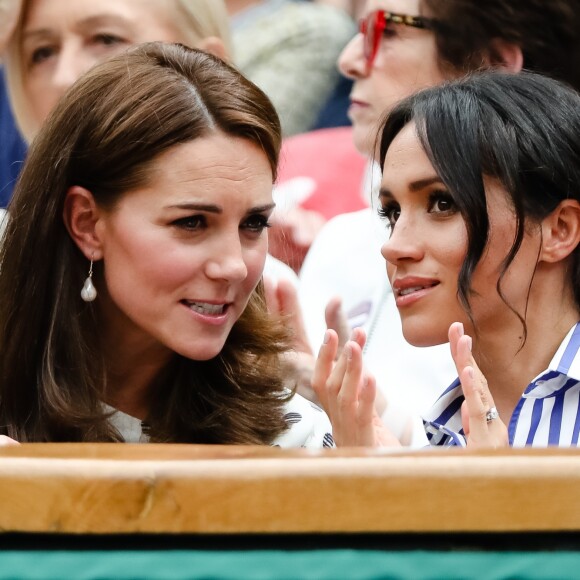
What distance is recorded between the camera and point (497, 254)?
6.13 feet

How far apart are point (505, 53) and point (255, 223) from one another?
1049 mm

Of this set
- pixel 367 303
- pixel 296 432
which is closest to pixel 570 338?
pixel 296 432

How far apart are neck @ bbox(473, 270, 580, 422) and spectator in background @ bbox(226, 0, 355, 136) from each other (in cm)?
184

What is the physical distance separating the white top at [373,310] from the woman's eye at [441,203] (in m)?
0.53

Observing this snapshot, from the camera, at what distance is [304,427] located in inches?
82.0

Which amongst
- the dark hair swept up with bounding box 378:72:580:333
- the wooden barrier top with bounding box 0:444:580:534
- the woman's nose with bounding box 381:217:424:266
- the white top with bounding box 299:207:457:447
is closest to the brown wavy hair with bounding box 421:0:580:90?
the white top with bounding box 299:207:457:447

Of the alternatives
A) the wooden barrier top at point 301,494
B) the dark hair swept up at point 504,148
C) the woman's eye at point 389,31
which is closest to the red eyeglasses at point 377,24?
the woman's eye at point 389,31

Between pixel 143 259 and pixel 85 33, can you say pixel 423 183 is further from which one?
pixel 85 33

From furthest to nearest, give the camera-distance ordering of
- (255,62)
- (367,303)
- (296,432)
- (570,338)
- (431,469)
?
(255,62)
(367,303)
(296,432)
(570,338)
(431,469)

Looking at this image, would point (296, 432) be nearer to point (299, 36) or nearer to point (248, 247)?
point (248, 247)

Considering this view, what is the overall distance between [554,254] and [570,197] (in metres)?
0.10

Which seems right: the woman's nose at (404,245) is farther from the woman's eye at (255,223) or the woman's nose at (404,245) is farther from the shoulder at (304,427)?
the shoulder at (304,427)

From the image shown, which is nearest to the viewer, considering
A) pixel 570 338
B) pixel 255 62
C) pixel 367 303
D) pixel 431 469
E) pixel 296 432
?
pixel 431 469

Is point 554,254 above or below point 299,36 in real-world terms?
below
